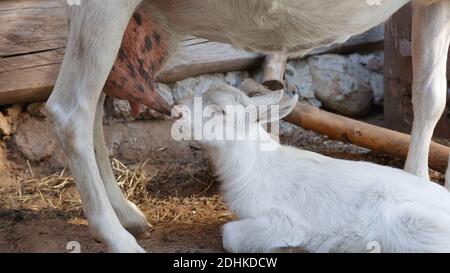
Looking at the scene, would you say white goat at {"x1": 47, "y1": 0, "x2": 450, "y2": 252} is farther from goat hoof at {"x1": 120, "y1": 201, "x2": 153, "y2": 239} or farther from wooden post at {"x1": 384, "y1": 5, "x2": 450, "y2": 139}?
wooden post at {"x1": 384, "y1": 5, "x2": 450, "y2": 139}

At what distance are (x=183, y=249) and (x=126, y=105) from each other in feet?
6.51

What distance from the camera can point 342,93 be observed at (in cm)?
592

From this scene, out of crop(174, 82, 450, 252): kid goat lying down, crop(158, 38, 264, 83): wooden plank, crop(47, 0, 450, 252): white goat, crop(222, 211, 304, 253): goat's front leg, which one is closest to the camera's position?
crop(174, 82, 450, 252): kid goat lying down

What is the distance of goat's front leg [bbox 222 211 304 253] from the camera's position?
3.12m

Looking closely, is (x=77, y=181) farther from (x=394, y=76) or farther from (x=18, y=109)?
(x=394, y=76)

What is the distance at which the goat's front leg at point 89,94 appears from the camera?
10.5 ft

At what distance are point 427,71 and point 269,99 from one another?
1200mm

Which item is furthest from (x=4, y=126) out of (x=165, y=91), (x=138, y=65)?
(x=138, y=65)

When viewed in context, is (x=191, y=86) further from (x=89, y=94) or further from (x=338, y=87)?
(x=89, y=94)

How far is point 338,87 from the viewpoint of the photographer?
591 centimetres

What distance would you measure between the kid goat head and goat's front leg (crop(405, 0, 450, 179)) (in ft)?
3.69

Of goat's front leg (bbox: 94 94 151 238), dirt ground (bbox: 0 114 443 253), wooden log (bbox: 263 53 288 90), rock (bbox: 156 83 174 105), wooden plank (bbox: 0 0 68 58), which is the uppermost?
wooden plank (bbox: 0 0 68 58)

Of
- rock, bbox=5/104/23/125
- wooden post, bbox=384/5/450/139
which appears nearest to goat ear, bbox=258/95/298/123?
rock, bbox=5/104/23/125

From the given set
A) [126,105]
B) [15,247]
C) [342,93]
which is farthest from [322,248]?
[342,93]
